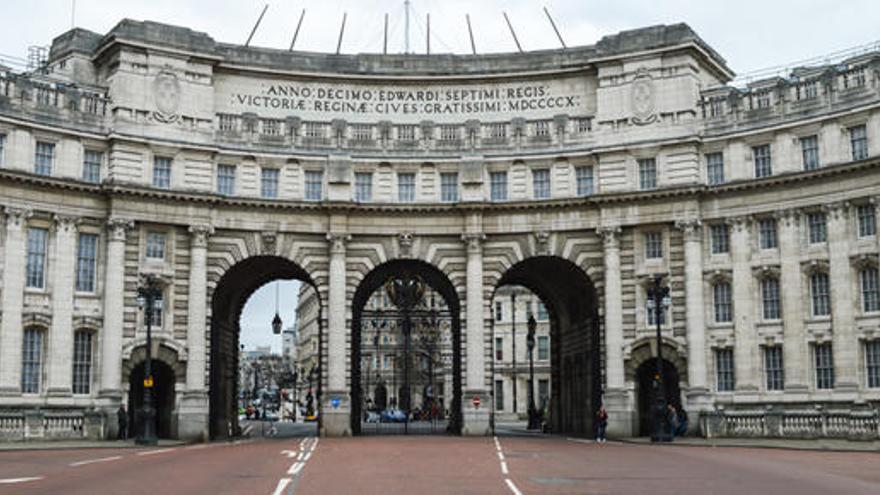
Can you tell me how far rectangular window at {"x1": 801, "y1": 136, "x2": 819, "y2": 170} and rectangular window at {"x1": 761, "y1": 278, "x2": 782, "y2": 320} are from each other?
563 centimetres

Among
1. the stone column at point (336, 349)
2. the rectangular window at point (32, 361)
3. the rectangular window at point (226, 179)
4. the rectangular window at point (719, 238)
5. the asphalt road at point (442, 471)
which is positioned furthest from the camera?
the rectangular window at point (226, 179)

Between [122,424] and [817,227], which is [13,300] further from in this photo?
[817,227]

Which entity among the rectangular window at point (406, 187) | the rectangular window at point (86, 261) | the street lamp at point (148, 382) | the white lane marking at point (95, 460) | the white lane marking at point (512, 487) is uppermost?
the rectangular window at point (406, 187)

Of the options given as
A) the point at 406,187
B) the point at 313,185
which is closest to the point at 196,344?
the point at 313,185

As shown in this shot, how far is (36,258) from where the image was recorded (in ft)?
170

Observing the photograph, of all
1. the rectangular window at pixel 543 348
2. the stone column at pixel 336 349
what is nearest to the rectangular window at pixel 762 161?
the stone column at pixel 336 349

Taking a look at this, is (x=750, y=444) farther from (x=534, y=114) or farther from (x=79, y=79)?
(x=79, y=79)

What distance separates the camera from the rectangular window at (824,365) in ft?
165

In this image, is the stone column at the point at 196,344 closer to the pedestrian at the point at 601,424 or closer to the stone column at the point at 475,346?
the stone column at the point at 475,346

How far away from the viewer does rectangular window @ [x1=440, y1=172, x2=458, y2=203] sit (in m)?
58.4

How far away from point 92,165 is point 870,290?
36743 millimetres

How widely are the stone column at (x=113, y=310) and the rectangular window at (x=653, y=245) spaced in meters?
25.3

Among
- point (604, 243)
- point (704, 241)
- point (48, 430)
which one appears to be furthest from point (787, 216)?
point (48, 430)

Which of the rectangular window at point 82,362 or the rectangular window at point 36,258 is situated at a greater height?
the rectangular window at point 36,258
